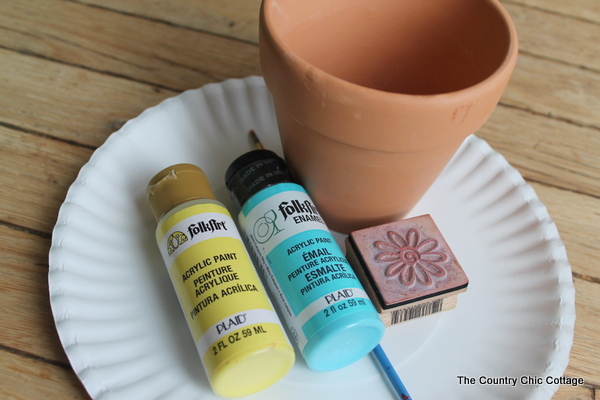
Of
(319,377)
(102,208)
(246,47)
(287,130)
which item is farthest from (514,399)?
(246,47)

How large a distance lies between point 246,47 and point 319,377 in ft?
1.49

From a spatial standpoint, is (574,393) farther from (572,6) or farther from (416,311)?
(572,6)

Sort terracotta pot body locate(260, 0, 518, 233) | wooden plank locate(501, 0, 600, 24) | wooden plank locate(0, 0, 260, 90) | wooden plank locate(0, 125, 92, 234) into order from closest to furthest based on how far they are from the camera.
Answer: terracotta pot body locate(260, 0, 518, 233)
wooden plank locate(0, 125, 92, 234)
wooden plank locate(0, 0, 260, 90)
wooden plank locate(501, 0, 600, 24)

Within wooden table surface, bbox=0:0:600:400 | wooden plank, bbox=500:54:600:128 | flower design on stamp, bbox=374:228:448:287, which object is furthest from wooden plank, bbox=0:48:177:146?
wooden plank, bbox=500:54:600:128

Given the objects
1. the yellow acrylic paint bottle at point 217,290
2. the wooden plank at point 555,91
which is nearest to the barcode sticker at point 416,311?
the yellow acrylic paint bottle at point 217,290

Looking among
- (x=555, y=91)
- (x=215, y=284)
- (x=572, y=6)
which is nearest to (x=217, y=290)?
(x=215, y=284)

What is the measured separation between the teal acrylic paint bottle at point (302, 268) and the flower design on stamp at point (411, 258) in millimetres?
36

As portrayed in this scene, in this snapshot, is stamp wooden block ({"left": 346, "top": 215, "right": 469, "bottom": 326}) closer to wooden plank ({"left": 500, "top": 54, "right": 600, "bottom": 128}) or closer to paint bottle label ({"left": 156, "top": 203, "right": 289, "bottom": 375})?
paint bottle label ({"left": 156, "top": 203, "right": 289, "bottom": 375})

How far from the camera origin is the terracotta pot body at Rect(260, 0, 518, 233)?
378mm

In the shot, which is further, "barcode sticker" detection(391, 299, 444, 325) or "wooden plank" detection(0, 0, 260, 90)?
"wooden plank" detection(0, 0, 260, 90)

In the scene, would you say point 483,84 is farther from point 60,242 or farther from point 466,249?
point 60,242

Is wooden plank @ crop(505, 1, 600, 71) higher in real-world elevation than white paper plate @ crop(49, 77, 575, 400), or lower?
higher

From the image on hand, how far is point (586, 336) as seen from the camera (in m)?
0.49

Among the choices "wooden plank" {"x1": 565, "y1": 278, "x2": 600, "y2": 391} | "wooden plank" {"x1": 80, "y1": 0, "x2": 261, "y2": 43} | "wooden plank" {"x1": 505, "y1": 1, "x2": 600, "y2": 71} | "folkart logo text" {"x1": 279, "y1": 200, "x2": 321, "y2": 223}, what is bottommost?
"wooden plank" {"x1": 565, "y1": 278, "x2": 600, "y2": 391}
